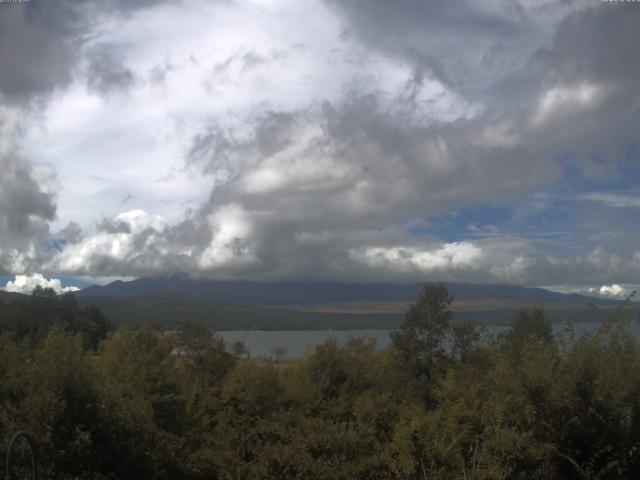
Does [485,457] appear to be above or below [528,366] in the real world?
below

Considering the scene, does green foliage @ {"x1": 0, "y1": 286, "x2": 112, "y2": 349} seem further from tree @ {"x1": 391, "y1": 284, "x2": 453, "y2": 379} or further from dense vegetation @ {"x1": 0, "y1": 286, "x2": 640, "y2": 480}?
dense vegetation @ {"x1": 0, "y1": 286, "x2": 640, "y2": 480}

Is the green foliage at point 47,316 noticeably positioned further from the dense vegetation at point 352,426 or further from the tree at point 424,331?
the dense vegetation at point 352,426

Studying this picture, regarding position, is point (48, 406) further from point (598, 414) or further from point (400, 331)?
point (400, 331)

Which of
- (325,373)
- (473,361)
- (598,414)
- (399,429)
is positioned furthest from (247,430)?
(473,361)

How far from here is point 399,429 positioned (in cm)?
1602

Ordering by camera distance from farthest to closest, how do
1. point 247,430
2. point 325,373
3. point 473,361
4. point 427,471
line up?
point 473,361 < point 325,373 < point 247,430 < point 427,471

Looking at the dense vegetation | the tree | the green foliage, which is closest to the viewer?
the dense vegetation

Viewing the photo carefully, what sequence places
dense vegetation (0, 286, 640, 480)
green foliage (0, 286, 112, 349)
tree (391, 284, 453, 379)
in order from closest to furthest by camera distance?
dense vegetation (0, 286, 640, 480)
tree (391, 284, 453, 379)
green foliage (0, 286, 112, 349)

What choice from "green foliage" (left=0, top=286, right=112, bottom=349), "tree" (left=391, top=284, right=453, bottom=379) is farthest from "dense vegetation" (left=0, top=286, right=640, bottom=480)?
"green foliage" (left=0, top=286, right=112, bottom=349)

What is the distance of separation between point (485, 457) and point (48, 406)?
9207 millimetres

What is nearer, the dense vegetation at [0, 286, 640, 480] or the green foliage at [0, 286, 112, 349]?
the dense vegetation at [0, 286, 640, 480]

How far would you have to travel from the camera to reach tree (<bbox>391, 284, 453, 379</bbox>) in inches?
1826

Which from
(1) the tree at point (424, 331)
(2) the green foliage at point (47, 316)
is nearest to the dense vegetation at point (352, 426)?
(1) the tree at point (424, 331)

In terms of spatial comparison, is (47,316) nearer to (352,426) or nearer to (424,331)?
(424,331)
